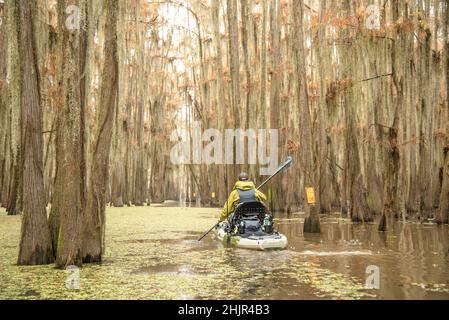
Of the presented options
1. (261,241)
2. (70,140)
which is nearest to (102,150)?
(70,140)

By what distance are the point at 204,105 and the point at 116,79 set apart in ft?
69.4

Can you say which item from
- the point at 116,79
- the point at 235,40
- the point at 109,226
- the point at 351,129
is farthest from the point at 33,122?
the point at 235,40

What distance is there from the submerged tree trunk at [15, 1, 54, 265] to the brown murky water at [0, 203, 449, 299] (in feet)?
1.13

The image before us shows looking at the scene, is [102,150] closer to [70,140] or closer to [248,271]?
[70,140]

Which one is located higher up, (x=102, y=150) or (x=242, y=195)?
(x=102, y=150)

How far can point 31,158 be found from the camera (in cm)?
698

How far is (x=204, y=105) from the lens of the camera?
28.5 metres

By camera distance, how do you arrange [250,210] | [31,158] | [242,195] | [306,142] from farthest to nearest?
[306,142], [242,195], [250,210], [31,158]

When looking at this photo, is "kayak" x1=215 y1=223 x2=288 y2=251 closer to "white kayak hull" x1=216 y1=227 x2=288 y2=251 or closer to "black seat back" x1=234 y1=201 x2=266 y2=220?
"white kayak hull" x1=216 y1=227 x2=288 y2=251

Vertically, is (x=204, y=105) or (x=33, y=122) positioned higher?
(x=204, y=105)

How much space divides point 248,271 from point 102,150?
2.77 m

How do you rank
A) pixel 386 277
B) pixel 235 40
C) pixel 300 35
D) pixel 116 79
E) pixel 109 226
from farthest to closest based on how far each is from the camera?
pixel 235 40 → pixel 109 226 → pixel 300 35 → pixel 116 79 → pixel 386 277

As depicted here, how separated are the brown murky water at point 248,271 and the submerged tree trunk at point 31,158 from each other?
34cm
